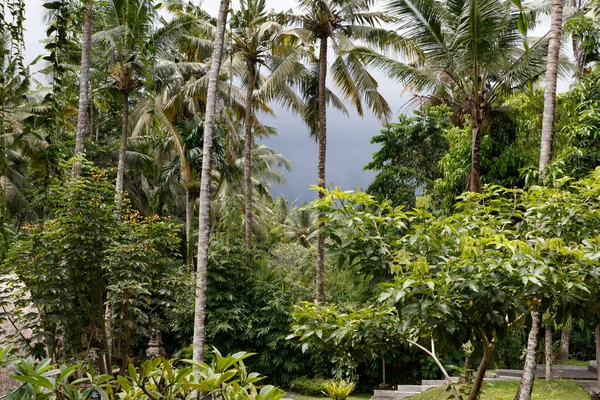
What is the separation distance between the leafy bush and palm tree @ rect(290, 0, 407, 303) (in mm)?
2081

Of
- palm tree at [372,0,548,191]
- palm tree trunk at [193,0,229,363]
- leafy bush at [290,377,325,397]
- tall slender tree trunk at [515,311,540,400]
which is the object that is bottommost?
leafy bush at [290,377,325,397]

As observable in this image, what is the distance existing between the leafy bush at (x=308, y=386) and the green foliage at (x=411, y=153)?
16.2 feet

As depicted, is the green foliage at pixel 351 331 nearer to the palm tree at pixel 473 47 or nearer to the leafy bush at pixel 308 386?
the palm tree at pixel 473 47

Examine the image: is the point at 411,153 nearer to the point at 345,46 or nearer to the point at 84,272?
the point at 345,46

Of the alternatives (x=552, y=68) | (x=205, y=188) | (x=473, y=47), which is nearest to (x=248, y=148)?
(x=205, y=188)

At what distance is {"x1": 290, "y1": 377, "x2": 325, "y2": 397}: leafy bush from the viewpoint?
42.8 feet

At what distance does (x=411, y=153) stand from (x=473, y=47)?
6244 mm

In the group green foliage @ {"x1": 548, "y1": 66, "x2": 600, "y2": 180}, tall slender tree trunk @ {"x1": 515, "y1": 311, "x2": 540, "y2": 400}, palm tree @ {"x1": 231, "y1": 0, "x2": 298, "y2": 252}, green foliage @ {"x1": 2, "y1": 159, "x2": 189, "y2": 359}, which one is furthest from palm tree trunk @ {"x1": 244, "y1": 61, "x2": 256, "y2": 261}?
tall slender tree trunk @ {"x1": 515, "y1": 311, "x2": 540, "y2": 400}

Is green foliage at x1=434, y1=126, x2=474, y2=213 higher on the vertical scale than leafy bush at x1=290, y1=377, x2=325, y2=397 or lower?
higher

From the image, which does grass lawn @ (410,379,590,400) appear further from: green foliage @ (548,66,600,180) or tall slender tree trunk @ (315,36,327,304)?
tall slender tree trunk @ (315,36,327,304)

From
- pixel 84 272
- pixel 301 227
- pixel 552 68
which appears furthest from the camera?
pixel 301 227

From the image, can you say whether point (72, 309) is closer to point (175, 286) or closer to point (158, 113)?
point (175, 286)

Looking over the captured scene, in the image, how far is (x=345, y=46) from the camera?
1346 cm

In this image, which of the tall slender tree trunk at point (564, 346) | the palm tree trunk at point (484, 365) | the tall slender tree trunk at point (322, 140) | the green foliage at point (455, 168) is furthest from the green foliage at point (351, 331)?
the tall slender tree trunk at point (564, 346)
